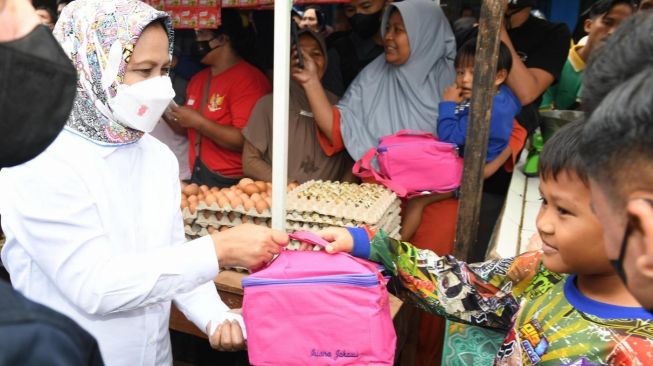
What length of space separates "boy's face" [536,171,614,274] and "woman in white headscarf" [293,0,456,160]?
69.1 inches

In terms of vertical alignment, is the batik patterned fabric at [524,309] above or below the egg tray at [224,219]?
above

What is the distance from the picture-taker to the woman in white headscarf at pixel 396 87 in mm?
2975

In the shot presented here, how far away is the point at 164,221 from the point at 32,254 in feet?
1.17

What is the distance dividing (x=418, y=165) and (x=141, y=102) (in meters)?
1.55

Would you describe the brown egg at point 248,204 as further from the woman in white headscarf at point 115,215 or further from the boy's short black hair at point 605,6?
the boy's short black hair at point 605,6

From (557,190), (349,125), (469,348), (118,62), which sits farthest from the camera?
(349,125)

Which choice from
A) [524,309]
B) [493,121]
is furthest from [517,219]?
[524,309]

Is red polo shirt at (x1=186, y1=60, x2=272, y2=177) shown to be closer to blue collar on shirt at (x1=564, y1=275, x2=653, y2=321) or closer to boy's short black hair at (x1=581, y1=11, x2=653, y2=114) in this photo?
blue collar on shirt at (x1=564, y1=275, x2=653, y2=321)

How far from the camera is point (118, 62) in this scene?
1.43 metres

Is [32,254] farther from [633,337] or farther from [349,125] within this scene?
[349,125]

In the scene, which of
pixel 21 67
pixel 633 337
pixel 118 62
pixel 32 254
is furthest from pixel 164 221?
pixel 633 337

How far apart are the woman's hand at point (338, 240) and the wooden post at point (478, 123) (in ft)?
→ 3.76

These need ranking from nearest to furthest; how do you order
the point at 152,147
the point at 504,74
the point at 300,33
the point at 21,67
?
the point at 21,67, the point at 152,147, the point at 504,74, the point at 300,33

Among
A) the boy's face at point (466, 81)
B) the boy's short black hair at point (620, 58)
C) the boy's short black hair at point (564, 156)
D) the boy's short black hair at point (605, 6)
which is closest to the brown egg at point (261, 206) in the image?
the boy's face at point (466, 81)
